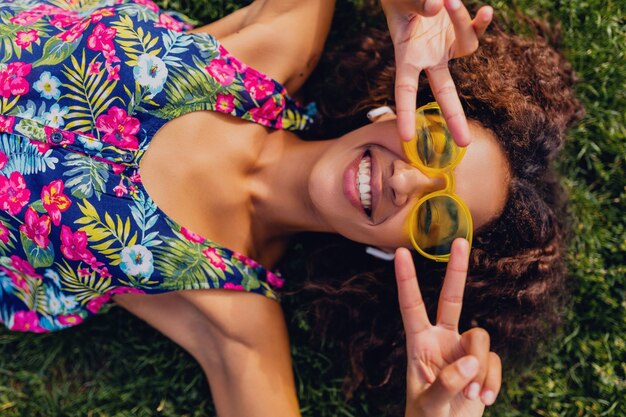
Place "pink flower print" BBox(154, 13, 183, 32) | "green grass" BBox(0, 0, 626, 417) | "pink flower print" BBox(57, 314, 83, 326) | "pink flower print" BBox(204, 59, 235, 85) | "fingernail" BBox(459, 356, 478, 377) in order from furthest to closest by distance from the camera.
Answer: "green grass" BBox(0, 0, 626, 417)
"pink flower print" BBox(57, 314, 83, 326)
"pink flower print" BBox(154, 13, 183, 32)
"pink flower print" BBox(204, 59, 235, 85)
"fingernail" BBox(459, 356, 478, 377)

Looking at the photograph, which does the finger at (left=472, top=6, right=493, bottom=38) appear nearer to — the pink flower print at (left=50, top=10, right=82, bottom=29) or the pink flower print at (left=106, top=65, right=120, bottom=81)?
the pink flower print at (left=106, top=65, right=120, bottom=81)

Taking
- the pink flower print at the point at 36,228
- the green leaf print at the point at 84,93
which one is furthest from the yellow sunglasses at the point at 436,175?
the pink flower print at the point at 36,228

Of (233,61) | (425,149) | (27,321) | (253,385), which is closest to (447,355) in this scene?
(425,149)

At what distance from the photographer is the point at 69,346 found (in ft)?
10.1

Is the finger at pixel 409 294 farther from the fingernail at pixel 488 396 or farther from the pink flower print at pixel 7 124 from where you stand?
the pink flower print at pixel 7 124

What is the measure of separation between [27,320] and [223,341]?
959 millimetres

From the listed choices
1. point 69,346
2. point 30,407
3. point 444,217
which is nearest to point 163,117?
point 444,217

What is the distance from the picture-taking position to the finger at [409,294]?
73.5 inches

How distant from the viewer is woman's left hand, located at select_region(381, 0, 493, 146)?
6.26ft

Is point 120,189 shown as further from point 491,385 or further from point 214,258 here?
point 491,385

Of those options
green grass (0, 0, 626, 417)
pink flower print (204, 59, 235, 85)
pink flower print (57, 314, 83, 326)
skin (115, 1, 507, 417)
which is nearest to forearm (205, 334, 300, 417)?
skin (115, 1, 507, 417)

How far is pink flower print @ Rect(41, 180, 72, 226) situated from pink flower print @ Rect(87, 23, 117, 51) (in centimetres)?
54

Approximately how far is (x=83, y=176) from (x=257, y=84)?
817mm

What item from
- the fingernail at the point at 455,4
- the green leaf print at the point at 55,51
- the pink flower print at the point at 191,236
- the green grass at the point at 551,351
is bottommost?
the green grass at the point at 551,351
